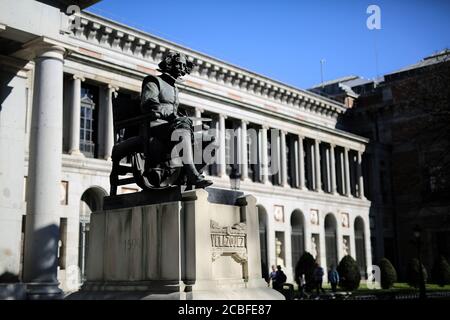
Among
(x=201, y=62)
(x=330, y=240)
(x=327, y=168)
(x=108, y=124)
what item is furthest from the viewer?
(x=327, y=168)

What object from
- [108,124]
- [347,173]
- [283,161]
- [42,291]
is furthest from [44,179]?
[347,173]

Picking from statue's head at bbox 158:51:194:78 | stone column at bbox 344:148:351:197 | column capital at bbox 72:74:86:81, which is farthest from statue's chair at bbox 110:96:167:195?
stone column at bbox 344:148:351:197

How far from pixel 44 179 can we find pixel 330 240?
3745 centimetres

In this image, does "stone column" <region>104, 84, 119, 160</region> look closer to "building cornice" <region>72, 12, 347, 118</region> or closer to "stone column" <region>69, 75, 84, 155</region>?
"stone column" <region>69, 75, 84, 155</region>

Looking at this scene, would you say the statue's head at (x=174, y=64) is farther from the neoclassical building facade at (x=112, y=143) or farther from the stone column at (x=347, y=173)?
the stone column at (x=347, y=173)

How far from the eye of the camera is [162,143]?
8.66 m

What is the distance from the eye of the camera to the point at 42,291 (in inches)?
623

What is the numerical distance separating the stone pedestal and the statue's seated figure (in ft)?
1.11

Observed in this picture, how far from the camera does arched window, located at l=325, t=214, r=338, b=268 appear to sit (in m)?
50.1

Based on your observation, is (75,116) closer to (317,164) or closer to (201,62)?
(201,62)

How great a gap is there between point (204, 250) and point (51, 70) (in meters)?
11.6

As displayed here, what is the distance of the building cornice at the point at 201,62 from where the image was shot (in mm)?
34812

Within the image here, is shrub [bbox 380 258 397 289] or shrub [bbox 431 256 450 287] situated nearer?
shrub [bbox 380 258 397 289]
